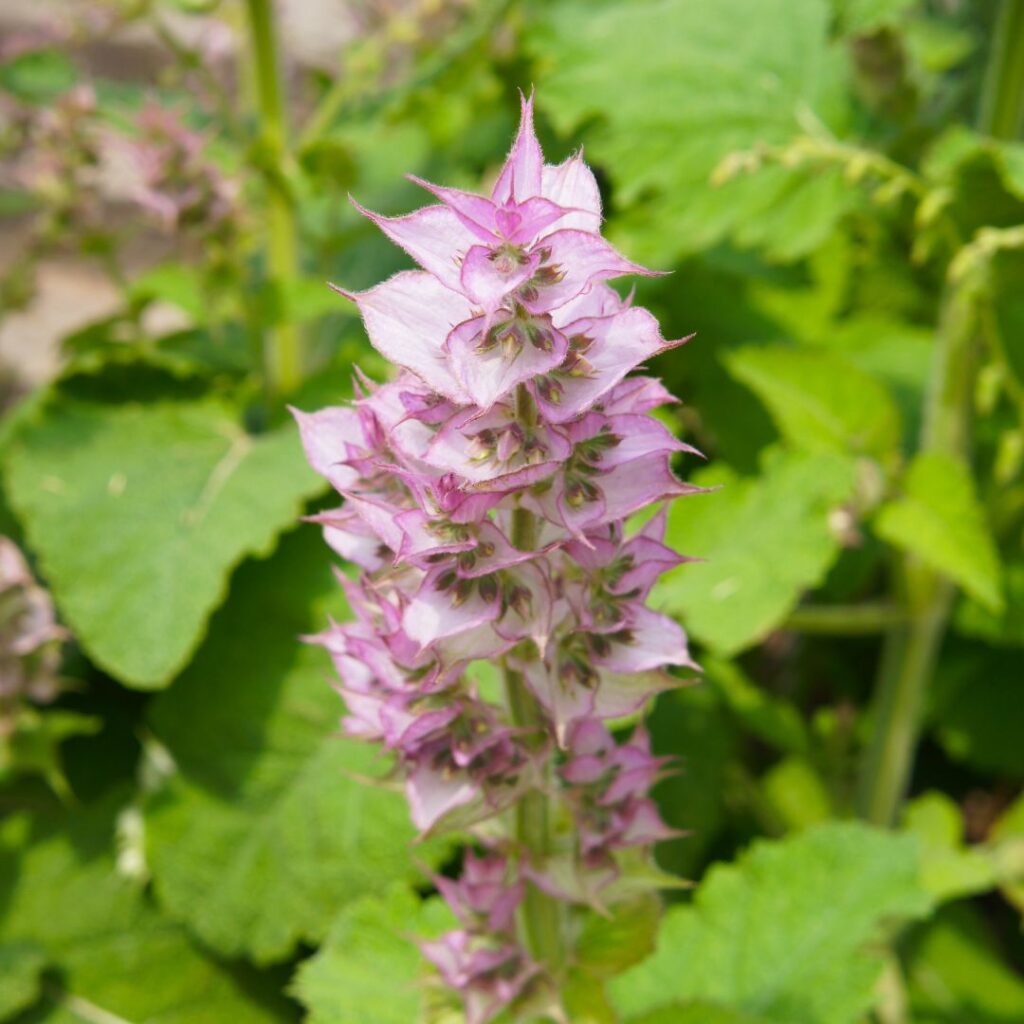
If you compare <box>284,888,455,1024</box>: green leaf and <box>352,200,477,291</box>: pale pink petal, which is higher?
<box>352,200,477,291</box>: pale pink petal

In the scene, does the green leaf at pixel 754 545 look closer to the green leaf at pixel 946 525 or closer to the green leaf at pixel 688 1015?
the green leaf at pixel 946 525

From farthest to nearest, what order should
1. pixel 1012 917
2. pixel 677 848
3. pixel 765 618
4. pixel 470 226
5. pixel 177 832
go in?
pixel 1012 917
pixel 677 848
pixel 177 832
pixel 765 618
pixel 470 226

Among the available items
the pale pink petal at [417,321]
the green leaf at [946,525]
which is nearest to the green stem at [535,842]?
the pale pink petal at [417,321]

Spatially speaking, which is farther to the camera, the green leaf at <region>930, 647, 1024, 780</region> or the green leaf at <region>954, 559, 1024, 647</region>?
the green leaf at <region>930, 647, 1024, 780</region>

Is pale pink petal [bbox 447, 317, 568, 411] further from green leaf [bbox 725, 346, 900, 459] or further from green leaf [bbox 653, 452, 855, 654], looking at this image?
green leaf [bbox 725, 346, 900, 459]

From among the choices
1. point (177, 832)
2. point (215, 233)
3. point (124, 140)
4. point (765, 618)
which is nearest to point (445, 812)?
point (765, 618)

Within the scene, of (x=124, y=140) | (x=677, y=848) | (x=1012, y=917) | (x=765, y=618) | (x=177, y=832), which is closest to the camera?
(x=765, y=618)

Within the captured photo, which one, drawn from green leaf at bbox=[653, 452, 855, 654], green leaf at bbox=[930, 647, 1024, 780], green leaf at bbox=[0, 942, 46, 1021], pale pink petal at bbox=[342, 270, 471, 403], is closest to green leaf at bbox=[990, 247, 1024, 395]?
green leaf at bbox=[653, 452, 855, 654]

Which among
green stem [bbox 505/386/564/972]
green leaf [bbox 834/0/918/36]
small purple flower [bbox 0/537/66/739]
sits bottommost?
small purple flower [bbox 0/537/66/739]

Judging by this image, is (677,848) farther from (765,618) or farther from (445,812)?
(445,812)
